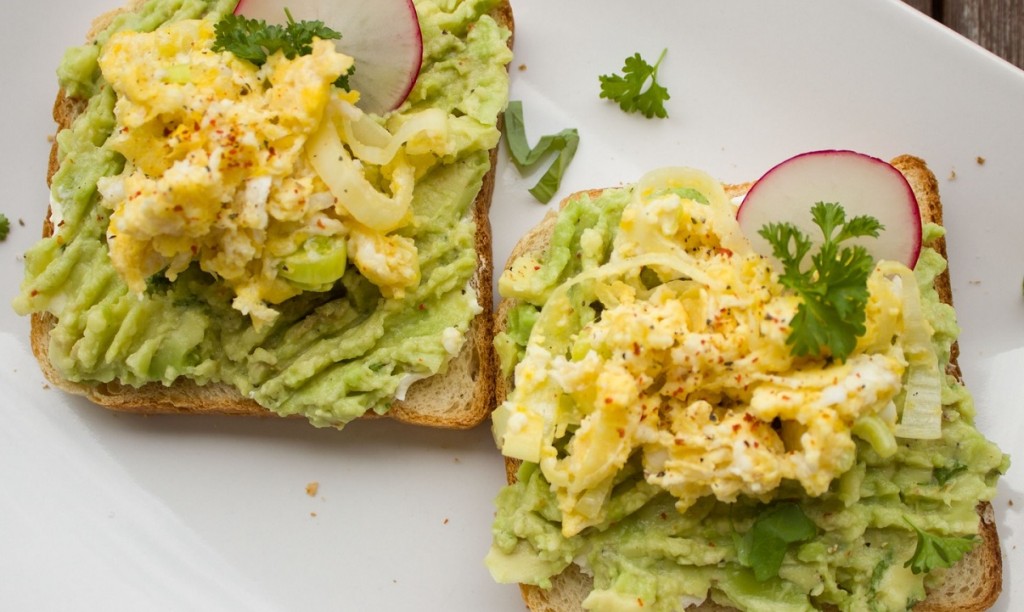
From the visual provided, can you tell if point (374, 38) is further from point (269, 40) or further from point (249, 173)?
point (249, 173)

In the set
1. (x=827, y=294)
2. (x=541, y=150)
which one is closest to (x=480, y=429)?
(x=541, y=150)

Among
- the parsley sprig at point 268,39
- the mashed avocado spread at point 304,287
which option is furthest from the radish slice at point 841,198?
the parsley sprig at point 268,39

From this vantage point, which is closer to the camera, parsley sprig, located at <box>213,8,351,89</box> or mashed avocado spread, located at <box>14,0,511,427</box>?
parsley sprig, located at <box>213,8,351,89</box>

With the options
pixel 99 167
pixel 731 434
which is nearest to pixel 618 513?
pixel 731 434

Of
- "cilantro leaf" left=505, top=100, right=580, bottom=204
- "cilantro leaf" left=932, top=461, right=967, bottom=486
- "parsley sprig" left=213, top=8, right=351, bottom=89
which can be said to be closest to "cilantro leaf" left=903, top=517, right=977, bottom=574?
"cilantro leaf" left=932, top=461, right=967, bottom=486

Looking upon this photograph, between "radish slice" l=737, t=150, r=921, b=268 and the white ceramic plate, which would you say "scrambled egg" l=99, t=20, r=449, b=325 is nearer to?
the white ceramic plate
